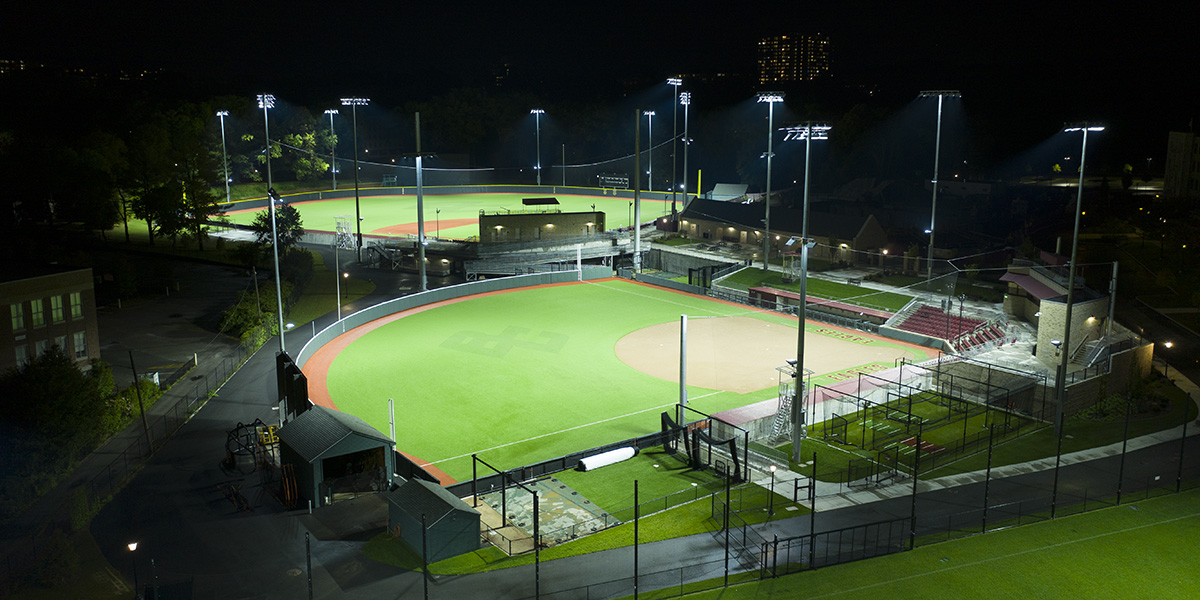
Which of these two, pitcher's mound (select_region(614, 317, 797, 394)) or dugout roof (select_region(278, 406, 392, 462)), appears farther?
pitcher's mound (select_region(614, 317, 797, 394))

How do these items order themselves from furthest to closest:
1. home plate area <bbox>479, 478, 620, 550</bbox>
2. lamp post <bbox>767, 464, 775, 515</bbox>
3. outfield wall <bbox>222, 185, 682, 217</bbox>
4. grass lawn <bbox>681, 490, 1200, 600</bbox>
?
outfield wall <bbox>222, 185, 682, 217</bbox> → lamp post <bbox>767, 464, 775, 515</bbox> → home plate area <bbox>479, 478, 620, 550</bbox> → grass lawn <bbox>681, 490, 1200, 600</bbox>

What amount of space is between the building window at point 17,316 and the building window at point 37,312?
35 centimetres

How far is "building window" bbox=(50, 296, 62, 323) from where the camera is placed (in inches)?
1426

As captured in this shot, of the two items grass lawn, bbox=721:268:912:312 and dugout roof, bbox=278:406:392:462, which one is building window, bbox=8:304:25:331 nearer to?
dugout roof, bbox=278:406:392:462

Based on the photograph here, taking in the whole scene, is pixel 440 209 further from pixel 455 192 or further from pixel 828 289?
pixel 828 289

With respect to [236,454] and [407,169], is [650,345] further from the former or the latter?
[407,169]

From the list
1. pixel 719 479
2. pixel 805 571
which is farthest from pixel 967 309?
pixel 805 571

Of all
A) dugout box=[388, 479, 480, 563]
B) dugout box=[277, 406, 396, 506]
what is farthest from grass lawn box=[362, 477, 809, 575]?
A: dugout box=[277, 406, 396, 506]

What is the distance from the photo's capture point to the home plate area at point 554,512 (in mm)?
21766

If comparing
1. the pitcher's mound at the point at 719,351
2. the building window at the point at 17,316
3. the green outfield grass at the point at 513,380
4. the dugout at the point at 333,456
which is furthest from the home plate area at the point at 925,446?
the building window at the point at 17,316

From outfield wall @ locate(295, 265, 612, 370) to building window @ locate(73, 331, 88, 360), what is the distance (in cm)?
949

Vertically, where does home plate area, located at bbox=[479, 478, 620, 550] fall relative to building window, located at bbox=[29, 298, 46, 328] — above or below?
below

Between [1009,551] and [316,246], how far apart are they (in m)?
60.0

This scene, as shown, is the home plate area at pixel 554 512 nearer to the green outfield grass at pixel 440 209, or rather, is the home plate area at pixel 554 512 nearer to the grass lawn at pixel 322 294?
the grass lawn at pixel 322 294
